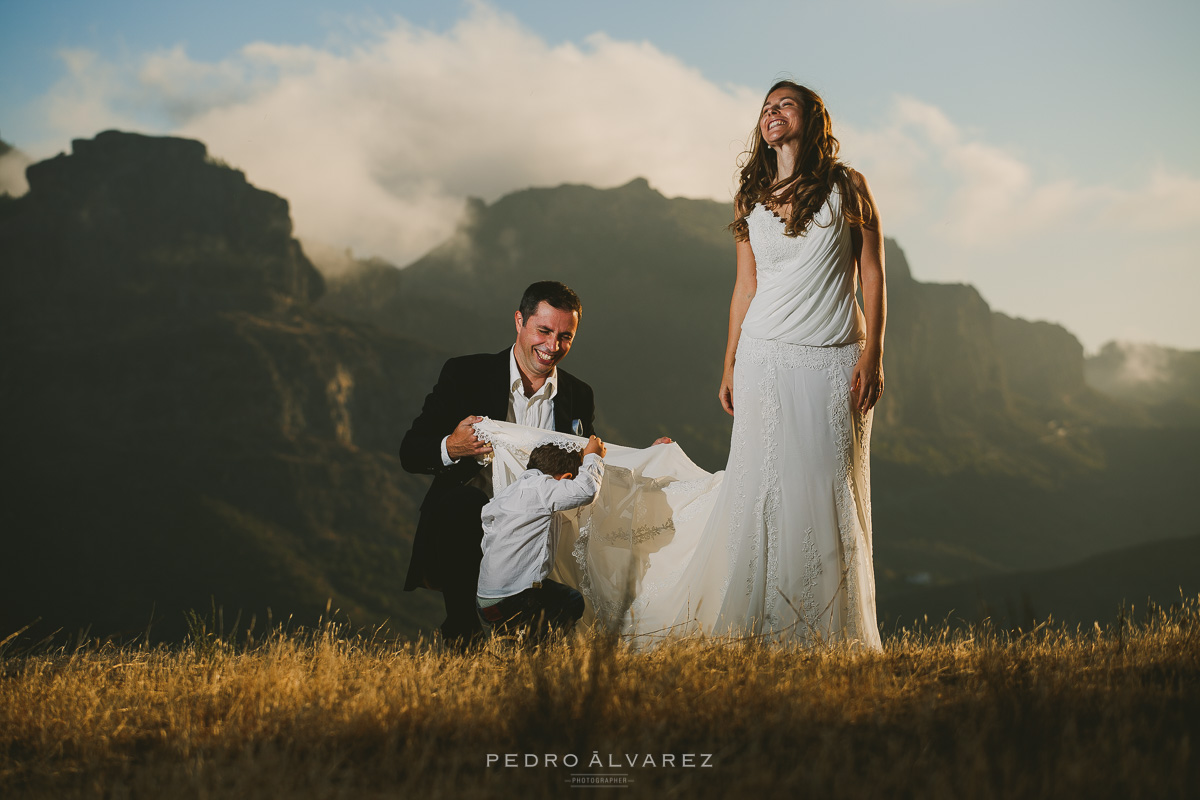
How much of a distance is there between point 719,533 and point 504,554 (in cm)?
118

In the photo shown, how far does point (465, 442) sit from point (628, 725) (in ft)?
7.13

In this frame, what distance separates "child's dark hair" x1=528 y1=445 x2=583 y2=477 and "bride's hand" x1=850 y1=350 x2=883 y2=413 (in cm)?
147

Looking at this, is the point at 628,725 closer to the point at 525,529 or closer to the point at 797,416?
the point at 525,529

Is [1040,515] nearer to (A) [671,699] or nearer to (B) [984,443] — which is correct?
(B) [984,443]

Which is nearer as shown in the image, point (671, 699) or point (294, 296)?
point (671, 699)

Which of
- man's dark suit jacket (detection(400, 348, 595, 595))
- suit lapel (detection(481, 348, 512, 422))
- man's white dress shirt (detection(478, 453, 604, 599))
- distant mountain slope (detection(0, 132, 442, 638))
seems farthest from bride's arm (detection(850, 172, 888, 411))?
distant mountain slope (detection(0, 132, 442, 638))

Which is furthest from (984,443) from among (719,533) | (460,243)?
(719,533)

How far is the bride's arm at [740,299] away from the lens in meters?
4.73

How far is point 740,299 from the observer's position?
15.7ft

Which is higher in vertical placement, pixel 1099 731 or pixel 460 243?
pixel 460 243

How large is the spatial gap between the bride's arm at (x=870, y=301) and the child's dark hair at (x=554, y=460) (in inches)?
58.4

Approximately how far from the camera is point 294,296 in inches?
5069

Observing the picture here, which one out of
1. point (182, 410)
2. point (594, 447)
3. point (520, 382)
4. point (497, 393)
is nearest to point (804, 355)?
point (594, 447)

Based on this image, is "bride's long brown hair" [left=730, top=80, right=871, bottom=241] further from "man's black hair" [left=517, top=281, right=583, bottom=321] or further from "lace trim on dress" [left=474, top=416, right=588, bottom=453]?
"lace trim on dress" [left=474, top=416, right=588, bottom=453]
